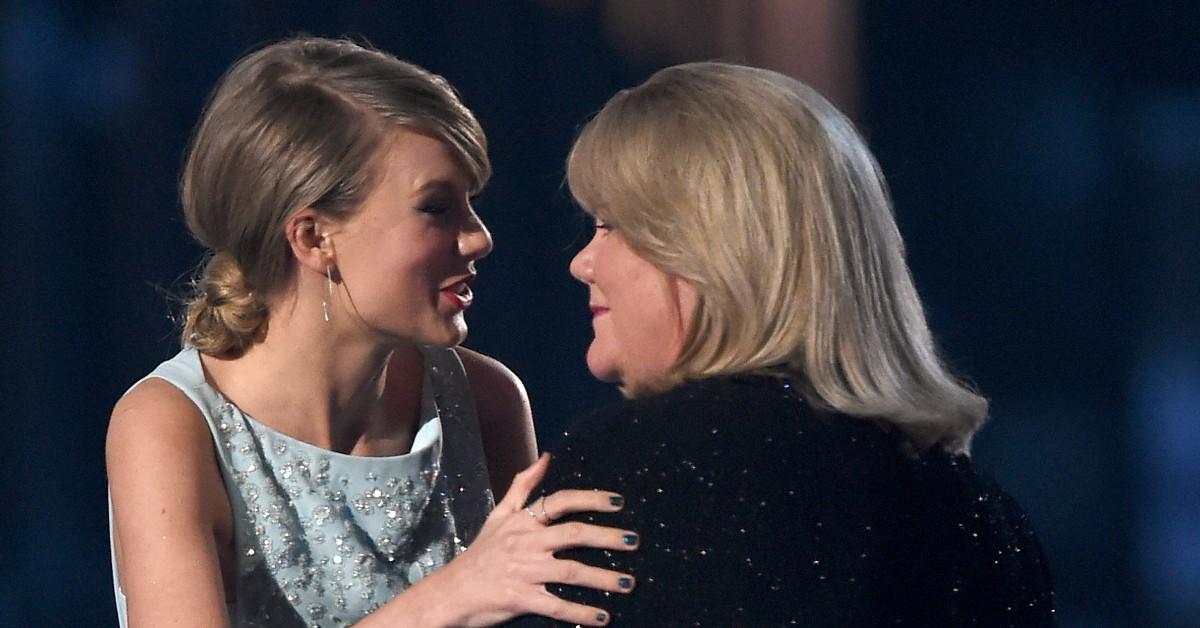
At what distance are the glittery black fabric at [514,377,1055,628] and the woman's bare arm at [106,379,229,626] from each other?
449 mm

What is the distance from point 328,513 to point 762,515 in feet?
2.29

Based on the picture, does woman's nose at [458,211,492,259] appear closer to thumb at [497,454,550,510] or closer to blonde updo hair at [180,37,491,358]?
blonde updo hair at [180,37,491,358]

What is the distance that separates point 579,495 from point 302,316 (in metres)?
0.61

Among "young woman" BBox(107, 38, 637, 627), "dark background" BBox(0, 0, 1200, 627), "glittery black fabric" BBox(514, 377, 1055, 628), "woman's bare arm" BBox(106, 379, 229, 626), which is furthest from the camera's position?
"dark background" BBox(0, 0, 1200, 627)

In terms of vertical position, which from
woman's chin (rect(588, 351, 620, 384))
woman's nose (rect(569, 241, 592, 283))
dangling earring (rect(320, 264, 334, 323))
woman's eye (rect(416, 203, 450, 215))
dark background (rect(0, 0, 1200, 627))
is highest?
woman's nose (rect(569, 241, 592, 283))

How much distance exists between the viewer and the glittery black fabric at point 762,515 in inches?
38.2

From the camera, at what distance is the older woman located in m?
0.98

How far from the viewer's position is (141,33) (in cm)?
247

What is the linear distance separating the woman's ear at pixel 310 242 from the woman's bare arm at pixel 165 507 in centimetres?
18

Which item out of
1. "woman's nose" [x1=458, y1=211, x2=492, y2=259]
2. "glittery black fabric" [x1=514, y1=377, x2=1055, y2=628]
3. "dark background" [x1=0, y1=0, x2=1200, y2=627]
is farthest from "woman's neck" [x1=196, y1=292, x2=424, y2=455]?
"dark background" [x1=0, y1=0, x2=1200, y2=627]

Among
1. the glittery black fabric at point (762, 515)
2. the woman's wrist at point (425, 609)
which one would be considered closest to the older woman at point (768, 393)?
the glittery black fabric at point (762, 515)

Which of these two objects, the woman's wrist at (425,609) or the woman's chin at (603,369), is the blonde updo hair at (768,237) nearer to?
the woman's chin at (603,369)

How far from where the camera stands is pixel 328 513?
1.55m

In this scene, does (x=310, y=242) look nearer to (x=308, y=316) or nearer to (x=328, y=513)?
(x=308, y=316)
